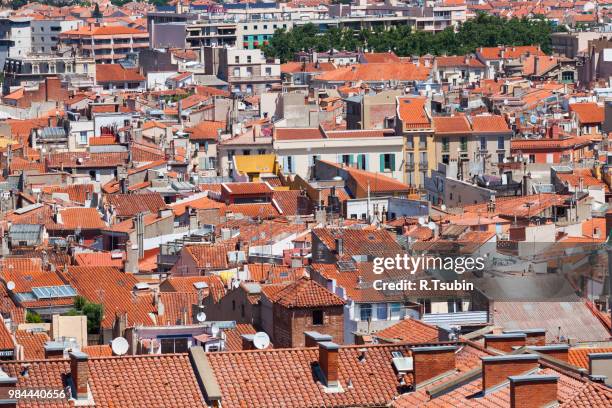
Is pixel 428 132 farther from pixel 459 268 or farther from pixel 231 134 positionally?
pixel 459 268

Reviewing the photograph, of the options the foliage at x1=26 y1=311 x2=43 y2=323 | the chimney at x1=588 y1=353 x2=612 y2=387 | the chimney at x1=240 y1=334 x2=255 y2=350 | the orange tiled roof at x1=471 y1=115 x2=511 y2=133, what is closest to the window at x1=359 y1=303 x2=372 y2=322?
the chimney at x1=240 y1=334 x2=255 y2=350

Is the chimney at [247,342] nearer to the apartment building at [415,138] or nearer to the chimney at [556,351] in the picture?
the chimney at [556,351]

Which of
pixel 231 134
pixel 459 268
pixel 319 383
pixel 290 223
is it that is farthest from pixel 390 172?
Result: pixel 319 383

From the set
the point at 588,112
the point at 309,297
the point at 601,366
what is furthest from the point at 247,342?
the point at 588,112

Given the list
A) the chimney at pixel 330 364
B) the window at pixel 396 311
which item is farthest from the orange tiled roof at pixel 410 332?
the window at pixel 396 311

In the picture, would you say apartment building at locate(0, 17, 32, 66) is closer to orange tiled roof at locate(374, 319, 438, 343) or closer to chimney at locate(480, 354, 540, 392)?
orange tiled roof at locate(374, 319, 438, 343)

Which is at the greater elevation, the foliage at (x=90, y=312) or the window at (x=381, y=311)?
the window at (x=381, y=311)

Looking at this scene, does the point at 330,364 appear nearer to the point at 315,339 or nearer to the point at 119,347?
the point at 315,339
